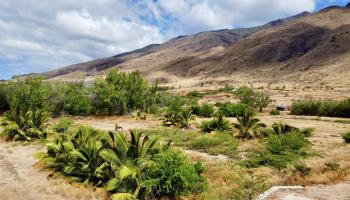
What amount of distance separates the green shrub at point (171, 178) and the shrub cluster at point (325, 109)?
34412 mm

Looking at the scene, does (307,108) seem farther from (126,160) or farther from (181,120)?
(126,160)

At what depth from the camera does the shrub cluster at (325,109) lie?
139ft

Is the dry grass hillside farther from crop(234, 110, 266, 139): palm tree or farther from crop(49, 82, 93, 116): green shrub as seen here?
crop(234, 110, 266, 139): palm tree

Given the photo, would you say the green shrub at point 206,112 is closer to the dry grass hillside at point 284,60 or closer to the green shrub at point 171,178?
the green shrub at point 171,178

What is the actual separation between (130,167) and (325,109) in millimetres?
36314

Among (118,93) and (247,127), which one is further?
(118,93)

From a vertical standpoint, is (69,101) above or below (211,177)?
above

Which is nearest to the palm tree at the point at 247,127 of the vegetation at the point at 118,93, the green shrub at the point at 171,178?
the green shrub at the point at 171,178

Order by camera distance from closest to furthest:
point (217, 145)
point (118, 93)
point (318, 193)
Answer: point (318, 193) < point (217, 145) < point (118, 93)

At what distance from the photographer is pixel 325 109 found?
43.7 metres

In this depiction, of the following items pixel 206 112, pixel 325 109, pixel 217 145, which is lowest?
pixel 217 145

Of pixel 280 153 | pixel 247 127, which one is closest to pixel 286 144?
pixel 280 153

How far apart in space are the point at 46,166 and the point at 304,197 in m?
11.0

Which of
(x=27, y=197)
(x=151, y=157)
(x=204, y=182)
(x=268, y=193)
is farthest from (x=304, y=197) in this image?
(x=27, y=197)
